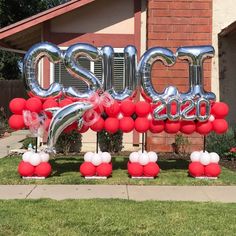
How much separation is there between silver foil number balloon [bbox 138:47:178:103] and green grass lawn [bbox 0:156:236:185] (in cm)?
165

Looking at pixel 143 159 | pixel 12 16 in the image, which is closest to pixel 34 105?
pixel 143 159

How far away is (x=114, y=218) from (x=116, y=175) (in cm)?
347

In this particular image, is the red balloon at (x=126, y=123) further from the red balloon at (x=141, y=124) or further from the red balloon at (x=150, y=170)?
the red balloon at (x=150, y=170)

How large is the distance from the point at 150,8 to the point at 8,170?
5930 millimetres

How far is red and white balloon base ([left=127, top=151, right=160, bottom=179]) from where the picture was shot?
9445 millimetres

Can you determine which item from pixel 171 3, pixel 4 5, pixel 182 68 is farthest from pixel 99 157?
pixel 4 5

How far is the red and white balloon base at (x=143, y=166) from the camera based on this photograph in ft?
31.0

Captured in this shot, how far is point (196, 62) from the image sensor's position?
9.36m

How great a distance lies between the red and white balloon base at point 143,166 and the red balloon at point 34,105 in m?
2.07

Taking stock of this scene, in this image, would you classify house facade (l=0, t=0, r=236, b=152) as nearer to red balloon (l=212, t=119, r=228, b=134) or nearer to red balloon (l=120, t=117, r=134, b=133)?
red balloon (l=212, t=119, r=228, b=134)

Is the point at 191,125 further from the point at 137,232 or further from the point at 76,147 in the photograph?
the point at 76,147

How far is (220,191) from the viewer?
28.3 feet

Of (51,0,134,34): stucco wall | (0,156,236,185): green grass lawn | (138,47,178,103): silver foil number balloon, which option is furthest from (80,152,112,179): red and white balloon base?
(51,0,134,34): stucco wall

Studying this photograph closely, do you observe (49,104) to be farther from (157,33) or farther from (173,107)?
(157,33)
